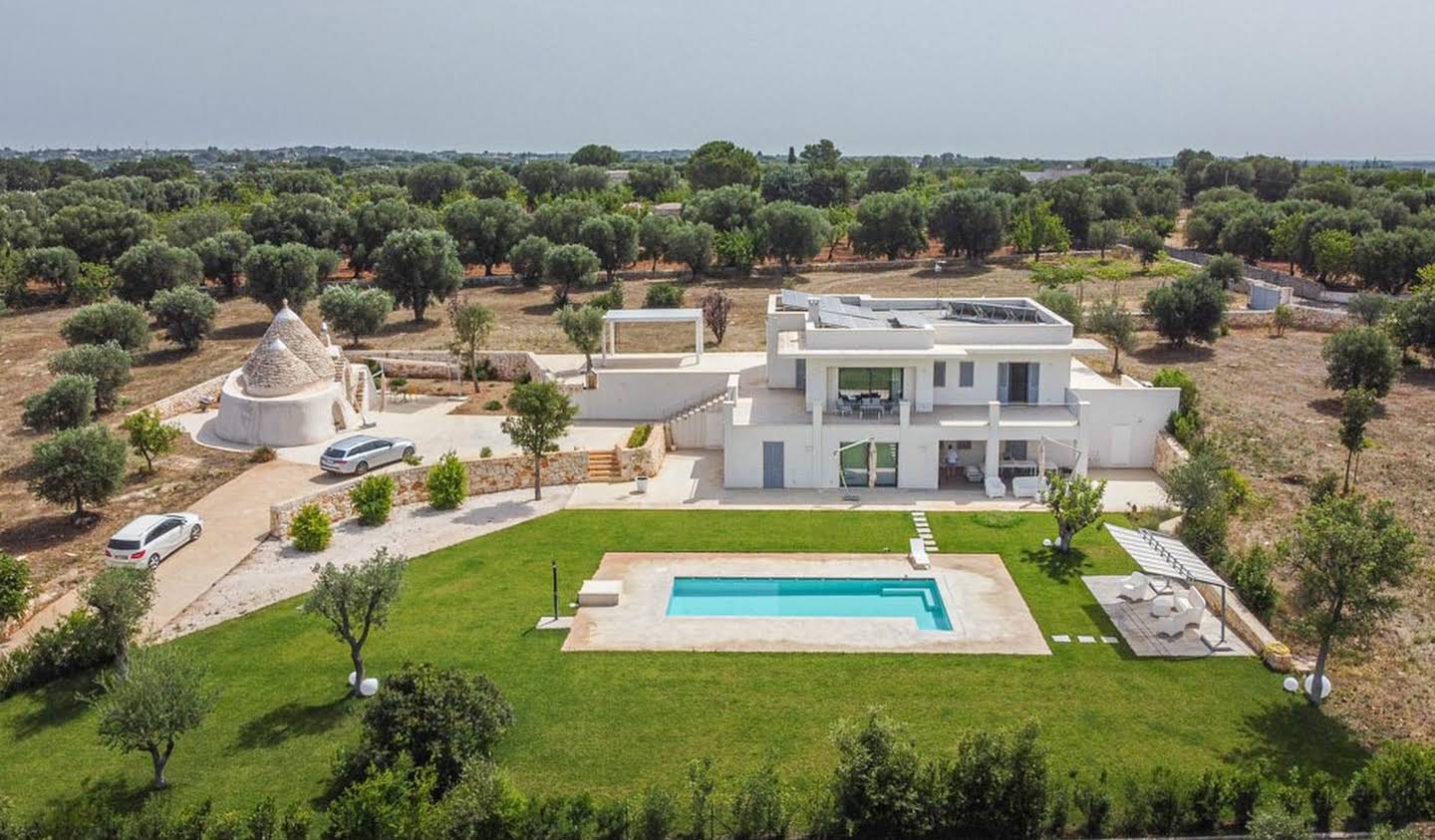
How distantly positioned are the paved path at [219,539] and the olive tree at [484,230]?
44.0 m

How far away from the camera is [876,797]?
14.3 meters

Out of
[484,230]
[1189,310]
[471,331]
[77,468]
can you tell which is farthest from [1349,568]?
[484,230]

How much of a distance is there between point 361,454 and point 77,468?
769cm

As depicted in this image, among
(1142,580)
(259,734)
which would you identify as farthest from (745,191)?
(259,734)

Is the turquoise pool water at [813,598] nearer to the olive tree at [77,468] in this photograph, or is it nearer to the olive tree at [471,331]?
the olive tree at [77,468]

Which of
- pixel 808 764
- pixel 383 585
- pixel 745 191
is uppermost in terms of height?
pixel 745 191

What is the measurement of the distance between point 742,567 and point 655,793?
34.9 feet

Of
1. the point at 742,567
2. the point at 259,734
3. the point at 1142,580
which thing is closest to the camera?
the point at 259,734

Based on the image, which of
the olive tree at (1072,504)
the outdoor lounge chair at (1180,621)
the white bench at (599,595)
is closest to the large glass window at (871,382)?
the olive tree at (1072,504)

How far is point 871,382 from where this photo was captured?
1275 inches

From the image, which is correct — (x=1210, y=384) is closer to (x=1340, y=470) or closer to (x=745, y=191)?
(x=1340, y=470)

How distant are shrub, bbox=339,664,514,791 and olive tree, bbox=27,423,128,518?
54.5 feet

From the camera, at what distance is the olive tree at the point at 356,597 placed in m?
18.2

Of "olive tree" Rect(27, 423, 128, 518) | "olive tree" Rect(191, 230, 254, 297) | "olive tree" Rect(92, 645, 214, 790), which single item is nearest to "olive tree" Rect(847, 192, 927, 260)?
"olive tree" Rect(191, 230, 254, 297)
